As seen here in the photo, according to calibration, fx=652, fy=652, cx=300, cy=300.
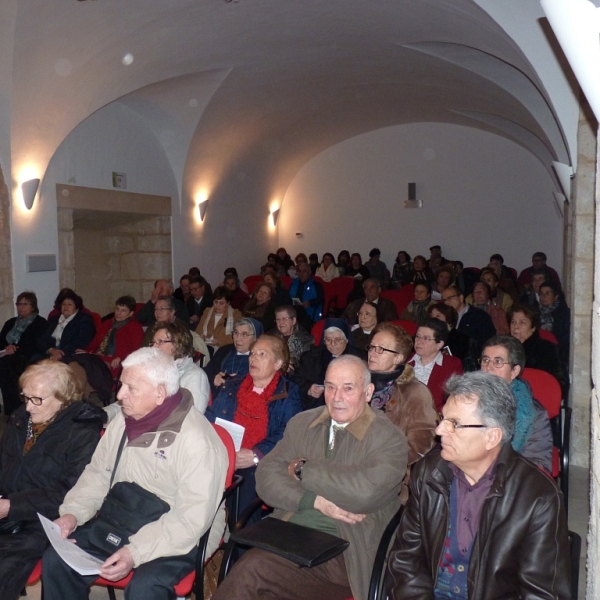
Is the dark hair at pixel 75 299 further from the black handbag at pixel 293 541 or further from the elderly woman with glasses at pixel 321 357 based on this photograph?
the black handbag at pixel 293 541

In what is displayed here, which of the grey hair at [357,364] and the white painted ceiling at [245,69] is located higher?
the white painted ceiling at [245,69]

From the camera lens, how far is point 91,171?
794 centimetres

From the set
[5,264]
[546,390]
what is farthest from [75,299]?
[546,390]

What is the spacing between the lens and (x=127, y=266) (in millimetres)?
9758

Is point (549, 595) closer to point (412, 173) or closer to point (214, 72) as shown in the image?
point (214, 72)

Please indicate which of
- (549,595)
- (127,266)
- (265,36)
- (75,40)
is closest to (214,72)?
(265,36)

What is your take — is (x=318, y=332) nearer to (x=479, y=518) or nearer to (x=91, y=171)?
(x=479, y=518)

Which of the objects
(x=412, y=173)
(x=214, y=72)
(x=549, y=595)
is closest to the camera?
(x=549, y=595)

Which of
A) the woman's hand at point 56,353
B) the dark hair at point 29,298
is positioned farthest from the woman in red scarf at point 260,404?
the dark hair at point 29,298

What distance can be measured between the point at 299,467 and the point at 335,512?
0.81 feet

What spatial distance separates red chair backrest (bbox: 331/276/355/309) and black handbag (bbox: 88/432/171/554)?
7633 millimetres

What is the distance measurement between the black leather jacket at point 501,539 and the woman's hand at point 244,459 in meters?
1.08

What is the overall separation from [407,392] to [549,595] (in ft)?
4.33

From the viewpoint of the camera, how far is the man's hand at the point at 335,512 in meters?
2.42
